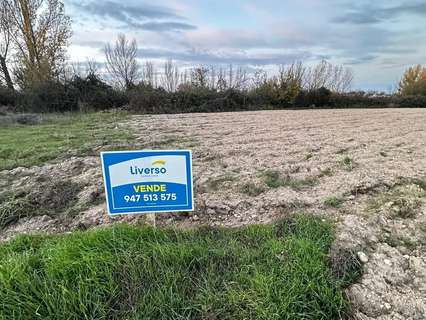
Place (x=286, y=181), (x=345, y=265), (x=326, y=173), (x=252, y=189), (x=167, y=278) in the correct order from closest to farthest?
(x=167, y=278) < (x=345, y=265) < (x=252, y=189) < (x=286, y=181) < (x=326, y=173)

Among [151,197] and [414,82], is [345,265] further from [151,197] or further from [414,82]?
[414,82]

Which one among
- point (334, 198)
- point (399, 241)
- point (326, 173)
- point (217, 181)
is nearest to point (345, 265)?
point (399, 241)

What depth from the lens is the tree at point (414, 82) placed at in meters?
31.0

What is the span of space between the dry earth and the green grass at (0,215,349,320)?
1.12ft

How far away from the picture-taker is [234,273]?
1919 millimetres

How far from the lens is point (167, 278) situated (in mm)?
1869

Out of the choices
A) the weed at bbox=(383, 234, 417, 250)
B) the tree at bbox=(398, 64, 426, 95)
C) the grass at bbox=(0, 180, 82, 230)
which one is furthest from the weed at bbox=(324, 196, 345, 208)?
the tree at bbox=(398, 64, 426, 95)

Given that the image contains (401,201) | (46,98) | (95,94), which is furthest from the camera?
(95,94)

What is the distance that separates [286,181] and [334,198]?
2.48 feet

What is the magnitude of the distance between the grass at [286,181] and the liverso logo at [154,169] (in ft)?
6.04

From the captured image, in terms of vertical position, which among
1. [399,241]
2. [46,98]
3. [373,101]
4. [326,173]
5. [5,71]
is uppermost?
[5,71]

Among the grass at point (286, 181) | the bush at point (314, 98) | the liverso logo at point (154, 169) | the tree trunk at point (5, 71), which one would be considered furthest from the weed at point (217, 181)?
the tree trunk at point (5, 71)

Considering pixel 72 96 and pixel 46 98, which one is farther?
pixel 72 96

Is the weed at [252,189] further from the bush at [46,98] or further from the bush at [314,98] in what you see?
the bush at [314,98]
